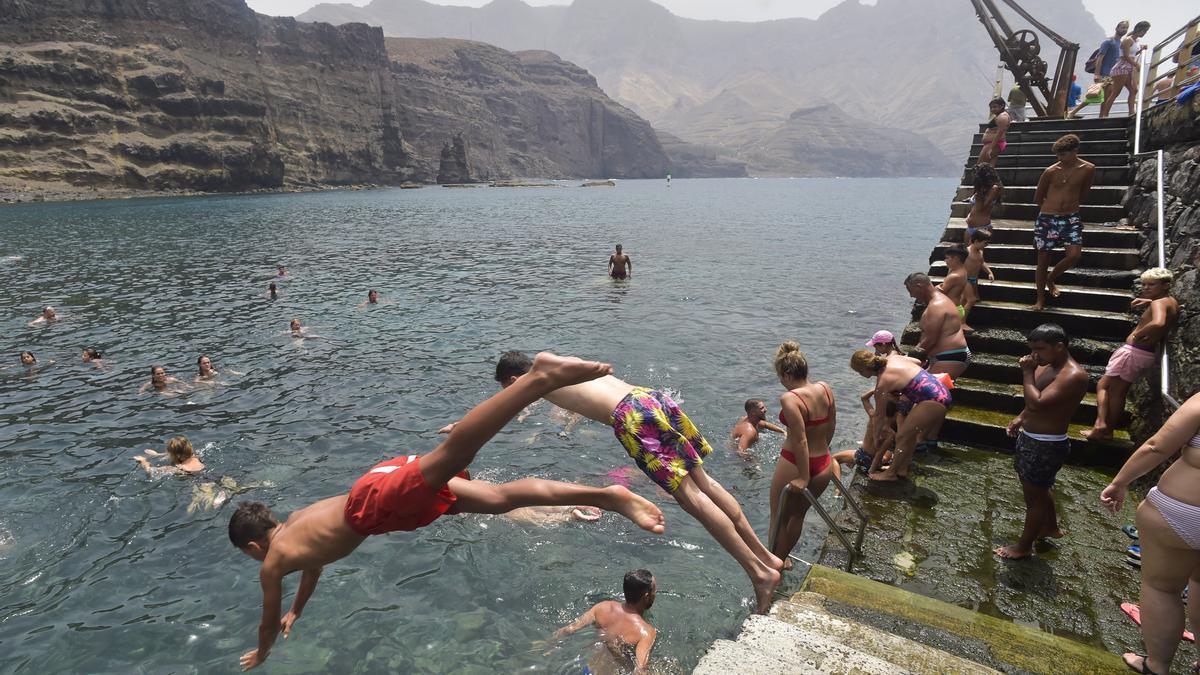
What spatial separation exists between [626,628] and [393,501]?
279cm

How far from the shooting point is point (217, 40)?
341ft

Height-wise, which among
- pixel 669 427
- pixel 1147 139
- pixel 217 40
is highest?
pixel 217 40

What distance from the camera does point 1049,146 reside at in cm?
1421

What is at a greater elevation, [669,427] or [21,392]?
[669,427]

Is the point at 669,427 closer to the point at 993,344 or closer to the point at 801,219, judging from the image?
the point at 993,344

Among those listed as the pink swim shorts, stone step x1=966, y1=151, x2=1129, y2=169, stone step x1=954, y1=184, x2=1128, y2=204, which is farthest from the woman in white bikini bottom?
stone step x1=966, y1=151, x2=1129, y2=169

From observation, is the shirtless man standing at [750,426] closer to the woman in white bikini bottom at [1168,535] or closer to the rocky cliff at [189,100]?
the woman in white bikini bottom at [1168,535]

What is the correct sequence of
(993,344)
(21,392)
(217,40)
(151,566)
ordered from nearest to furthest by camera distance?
(151,566), (993,344), (21,392), (217,40)

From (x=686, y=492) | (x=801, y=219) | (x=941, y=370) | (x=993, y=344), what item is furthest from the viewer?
(x=801, y=219)

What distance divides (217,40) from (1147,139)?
130661mm

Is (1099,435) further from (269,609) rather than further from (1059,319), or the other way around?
(269,609)

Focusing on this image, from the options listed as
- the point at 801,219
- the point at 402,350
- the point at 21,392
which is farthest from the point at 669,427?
the point at 801,219

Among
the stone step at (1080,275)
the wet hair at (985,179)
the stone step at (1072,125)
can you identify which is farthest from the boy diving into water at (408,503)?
the stone step at (1072,125)

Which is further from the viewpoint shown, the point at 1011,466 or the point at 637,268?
the point at 637,268
